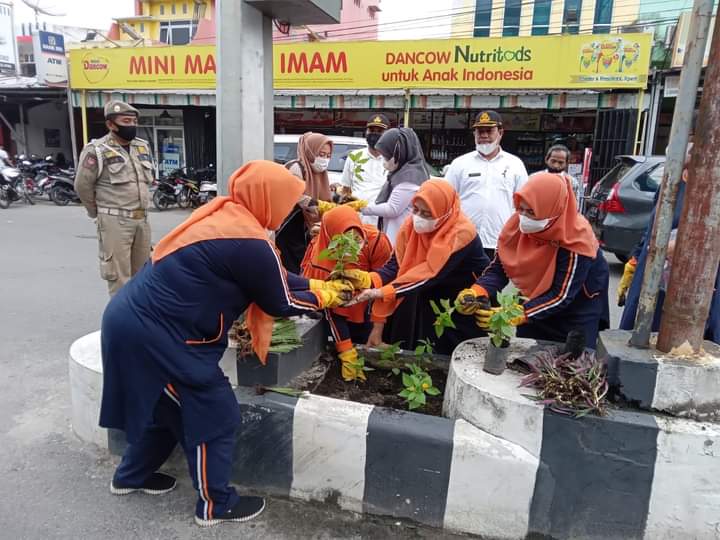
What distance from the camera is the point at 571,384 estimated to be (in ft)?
6.93

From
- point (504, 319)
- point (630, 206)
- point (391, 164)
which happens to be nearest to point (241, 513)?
point (504, 319)

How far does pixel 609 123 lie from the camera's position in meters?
10.5

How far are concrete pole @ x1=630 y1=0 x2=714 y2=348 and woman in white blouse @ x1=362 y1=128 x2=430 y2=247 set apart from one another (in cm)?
183

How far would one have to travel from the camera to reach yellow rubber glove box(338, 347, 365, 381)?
114 inches

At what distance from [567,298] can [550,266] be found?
0.18 meters

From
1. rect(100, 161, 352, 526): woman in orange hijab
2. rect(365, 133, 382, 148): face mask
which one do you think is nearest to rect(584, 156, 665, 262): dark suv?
rect(365, 133, 382, 148): face mask

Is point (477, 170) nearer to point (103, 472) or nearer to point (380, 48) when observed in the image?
point (103, 472)

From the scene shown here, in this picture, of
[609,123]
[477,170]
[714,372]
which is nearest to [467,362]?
[714,372]

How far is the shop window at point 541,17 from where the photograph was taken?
77.4ft

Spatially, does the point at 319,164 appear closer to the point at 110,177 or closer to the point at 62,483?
the point at 110,177

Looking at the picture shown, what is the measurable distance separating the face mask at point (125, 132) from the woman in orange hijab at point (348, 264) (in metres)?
1.94

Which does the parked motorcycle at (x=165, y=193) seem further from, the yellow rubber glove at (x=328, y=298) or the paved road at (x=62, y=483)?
the yellow rubber glove at (x=328, y=298)

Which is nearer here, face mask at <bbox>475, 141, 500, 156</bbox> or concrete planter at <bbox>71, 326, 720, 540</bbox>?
concrete planter at <bbox>71, 326, 720, 540</bbox>

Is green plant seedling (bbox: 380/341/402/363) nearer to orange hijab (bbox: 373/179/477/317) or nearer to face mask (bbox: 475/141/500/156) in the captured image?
orange hijab (bbox: 373/179/477/317)
